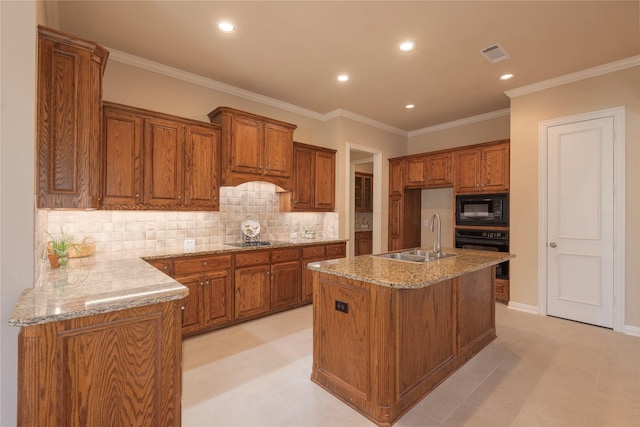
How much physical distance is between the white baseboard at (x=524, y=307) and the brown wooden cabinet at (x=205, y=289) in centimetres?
370

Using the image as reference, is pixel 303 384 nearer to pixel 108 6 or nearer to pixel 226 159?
pixel 226 159

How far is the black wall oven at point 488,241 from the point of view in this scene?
A: 4223mm

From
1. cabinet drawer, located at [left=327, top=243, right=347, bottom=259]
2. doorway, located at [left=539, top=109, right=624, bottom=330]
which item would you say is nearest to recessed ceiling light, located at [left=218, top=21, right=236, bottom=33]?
cabinet drawer, located at [left=327, top=243, right=347, bottom=259]

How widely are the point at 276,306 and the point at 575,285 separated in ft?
12.0

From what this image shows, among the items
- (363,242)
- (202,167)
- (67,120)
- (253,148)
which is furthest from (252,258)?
(363,242)

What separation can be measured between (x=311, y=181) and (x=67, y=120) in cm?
300

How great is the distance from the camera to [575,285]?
3.59 meters

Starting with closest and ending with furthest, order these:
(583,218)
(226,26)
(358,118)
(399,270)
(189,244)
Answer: (399,270)
(226,26)
(189,244)
(583,218)
(358,118)

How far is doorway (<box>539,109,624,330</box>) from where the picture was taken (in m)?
3.32

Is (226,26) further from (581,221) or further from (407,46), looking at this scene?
(581,221)

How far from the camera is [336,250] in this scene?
4484 mm

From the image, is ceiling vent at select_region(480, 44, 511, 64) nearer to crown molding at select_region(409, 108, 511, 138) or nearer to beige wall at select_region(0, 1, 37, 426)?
crown molding at select_region(409, 108, 511, 138)

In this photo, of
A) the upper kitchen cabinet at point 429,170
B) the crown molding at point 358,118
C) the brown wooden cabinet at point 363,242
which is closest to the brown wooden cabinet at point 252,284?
the crown molding at point 358,118

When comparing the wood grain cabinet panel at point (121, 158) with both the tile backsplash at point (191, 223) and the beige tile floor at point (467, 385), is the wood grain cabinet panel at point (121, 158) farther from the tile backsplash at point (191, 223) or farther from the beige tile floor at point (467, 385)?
the beige tile floor at point (467, 385)
